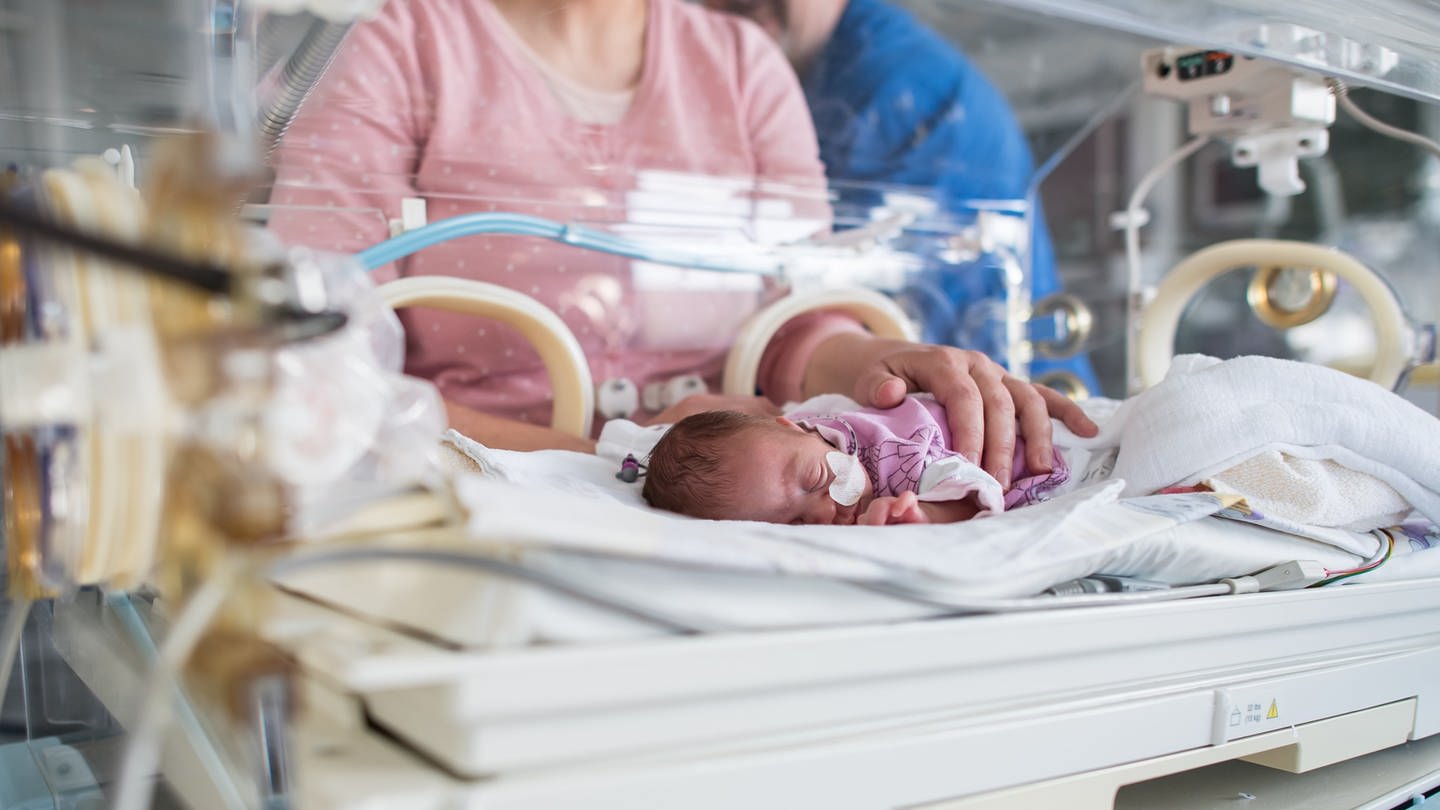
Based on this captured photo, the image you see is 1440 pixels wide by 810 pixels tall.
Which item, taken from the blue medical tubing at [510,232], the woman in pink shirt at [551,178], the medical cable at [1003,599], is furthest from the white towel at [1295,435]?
the blue medical tubing at [510,232]

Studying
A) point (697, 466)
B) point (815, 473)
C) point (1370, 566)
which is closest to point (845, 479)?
point (815, 473)

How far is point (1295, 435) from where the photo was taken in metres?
1.17

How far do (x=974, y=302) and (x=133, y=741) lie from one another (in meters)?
1.98

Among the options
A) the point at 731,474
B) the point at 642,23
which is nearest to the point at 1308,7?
the point at 731,474

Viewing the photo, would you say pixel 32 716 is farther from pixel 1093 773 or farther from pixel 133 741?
pixel 1093 773

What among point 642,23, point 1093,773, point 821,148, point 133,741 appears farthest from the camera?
point 821,148

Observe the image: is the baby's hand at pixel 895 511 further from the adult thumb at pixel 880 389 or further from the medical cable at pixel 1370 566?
the medical cable at pixel 1370 566

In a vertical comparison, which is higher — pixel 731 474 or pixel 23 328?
pixel 23 328

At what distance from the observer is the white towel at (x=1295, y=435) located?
1165 mm

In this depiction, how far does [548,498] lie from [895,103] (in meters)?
2.18

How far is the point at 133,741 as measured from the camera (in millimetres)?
576

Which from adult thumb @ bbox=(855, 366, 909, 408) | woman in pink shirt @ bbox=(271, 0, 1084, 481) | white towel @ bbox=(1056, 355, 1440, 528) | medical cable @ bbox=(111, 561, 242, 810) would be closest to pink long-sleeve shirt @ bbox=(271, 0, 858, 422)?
woman in pink shirt @ bbox=(271, 0, 1084, 481)

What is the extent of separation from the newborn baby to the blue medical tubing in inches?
20.2

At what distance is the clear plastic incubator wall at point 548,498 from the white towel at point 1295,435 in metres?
0.01
